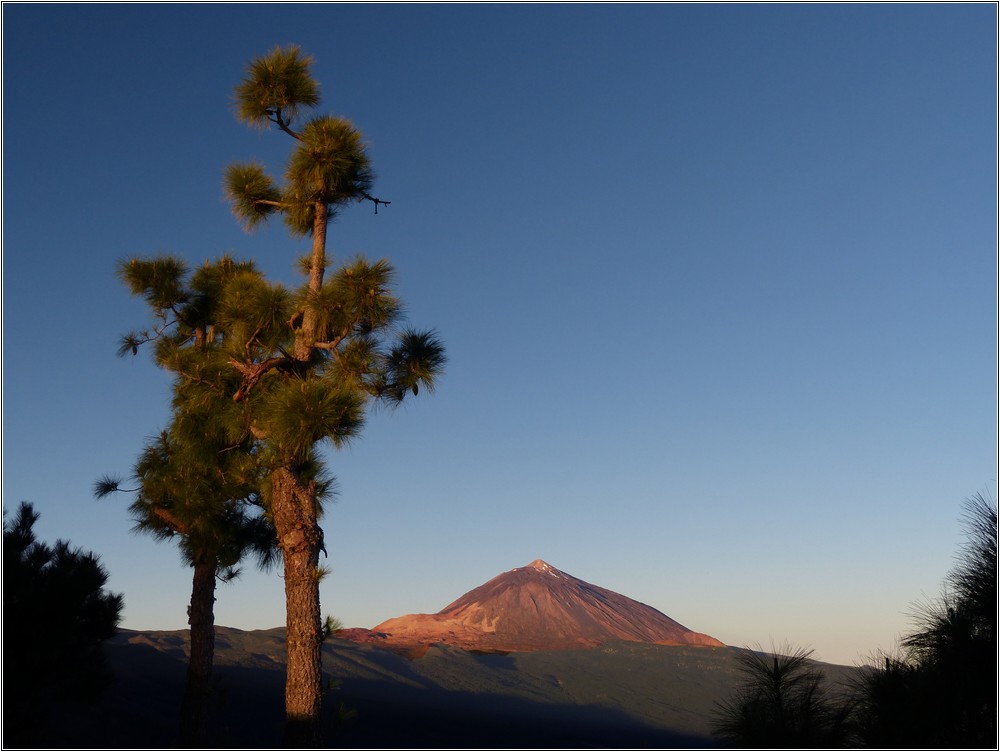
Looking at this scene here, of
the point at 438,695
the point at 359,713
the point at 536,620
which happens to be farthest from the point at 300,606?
the point at 536,620

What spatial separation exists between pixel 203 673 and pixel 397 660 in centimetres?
2701

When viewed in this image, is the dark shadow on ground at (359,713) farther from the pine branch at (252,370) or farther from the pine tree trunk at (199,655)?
the pine branch at (252,370)

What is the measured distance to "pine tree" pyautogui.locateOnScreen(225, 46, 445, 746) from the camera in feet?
26.0

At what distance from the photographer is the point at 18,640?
1105 centimetres

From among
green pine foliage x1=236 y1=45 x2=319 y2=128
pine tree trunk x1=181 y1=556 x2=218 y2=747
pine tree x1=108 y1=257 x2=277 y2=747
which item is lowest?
pine tree trunk x1=181 y1=556 x2=218 y2=747

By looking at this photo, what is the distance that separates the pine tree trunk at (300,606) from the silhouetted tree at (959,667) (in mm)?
5199

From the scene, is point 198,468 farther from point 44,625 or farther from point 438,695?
point 438,695

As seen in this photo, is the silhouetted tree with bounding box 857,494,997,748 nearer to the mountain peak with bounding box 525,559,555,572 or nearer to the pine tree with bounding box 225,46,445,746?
the pine tree with bounding box 225,46,445,746

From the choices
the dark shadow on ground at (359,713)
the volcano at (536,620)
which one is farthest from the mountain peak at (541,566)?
the dark shadow on ground at (359,713)

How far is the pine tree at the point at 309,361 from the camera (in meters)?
7.93

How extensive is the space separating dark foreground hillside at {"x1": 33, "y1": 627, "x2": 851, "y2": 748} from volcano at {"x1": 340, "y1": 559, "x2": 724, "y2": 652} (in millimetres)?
4882

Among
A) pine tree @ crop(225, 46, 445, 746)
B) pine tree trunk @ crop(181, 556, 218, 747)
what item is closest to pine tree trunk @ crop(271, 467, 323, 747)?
pine tree @ crop(225, 46, 445, 746)

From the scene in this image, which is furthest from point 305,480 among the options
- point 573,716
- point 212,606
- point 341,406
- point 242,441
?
point 573,716

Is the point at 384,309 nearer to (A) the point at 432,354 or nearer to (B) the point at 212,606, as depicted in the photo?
(A) the point at 432,354
